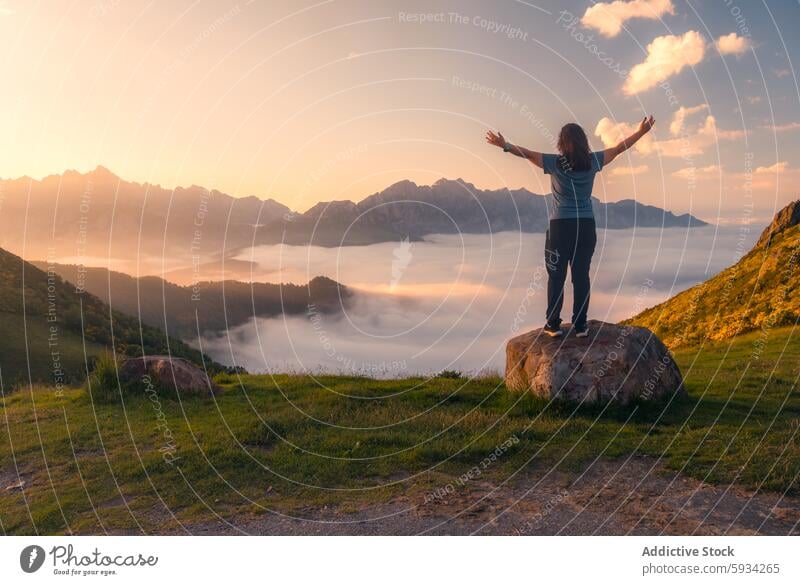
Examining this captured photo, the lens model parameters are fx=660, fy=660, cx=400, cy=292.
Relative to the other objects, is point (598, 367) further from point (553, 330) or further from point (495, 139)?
point (495, 139)

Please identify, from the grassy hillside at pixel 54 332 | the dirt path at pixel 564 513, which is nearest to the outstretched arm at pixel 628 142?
the dirt path at pixel 564 513

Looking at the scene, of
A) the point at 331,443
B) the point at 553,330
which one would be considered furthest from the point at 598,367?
the point at 331,443

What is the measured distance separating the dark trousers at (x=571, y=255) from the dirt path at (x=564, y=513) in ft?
14.4

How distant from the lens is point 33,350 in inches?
1125

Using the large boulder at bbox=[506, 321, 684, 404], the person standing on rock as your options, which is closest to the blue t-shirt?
the person standing on rock

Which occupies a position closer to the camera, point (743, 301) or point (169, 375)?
point (169, 375)

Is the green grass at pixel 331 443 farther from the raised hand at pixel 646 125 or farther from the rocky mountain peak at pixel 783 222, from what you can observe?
the rocky mountain peak at pixel 783 222

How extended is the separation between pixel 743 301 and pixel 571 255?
18818 millimetres

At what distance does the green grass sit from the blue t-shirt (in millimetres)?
3991

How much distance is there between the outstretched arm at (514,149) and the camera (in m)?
12.4

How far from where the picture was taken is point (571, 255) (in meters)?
13.2

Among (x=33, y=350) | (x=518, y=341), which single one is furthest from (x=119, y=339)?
(x=518, y=341)

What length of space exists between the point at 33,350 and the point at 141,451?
63.0 feet

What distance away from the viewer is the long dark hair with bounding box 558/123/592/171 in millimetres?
12703
